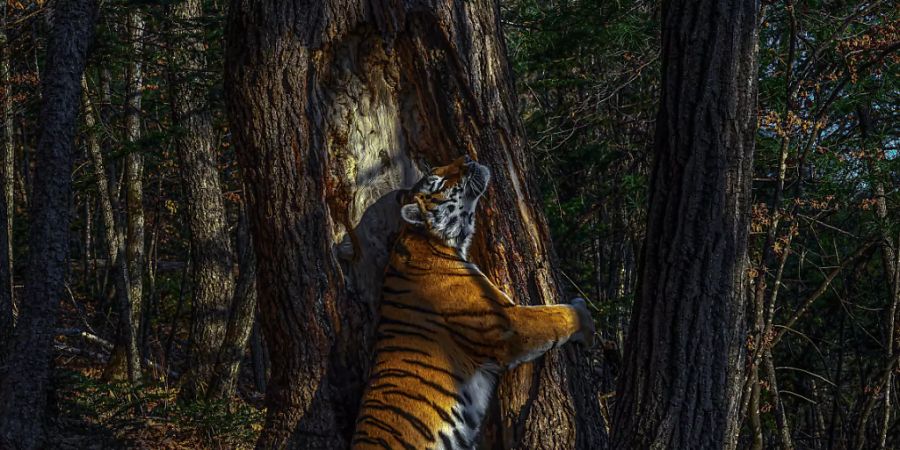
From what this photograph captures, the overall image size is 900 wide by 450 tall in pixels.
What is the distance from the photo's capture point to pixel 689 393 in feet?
11.4

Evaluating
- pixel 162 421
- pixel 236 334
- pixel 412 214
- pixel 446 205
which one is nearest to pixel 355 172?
pixel 412 214

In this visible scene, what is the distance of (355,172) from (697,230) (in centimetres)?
192

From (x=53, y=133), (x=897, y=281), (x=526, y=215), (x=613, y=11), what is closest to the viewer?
(x=526, y=215)

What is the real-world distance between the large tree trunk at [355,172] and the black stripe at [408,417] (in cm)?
29

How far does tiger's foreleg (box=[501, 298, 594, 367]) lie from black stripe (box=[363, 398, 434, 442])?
56cm

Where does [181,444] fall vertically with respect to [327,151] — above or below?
below

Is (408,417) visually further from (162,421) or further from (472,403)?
(162,421)

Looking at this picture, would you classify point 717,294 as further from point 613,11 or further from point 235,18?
point 613,11

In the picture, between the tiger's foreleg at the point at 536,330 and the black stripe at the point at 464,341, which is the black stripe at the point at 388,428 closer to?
the black stripe at the point at 464,341

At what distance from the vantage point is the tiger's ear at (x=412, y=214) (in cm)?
441

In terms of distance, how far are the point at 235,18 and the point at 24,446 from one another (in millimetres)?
3871

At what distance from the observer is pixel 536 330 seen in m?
4.07

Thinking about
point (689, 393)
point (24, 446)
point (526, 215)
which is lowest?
point (24, 446)

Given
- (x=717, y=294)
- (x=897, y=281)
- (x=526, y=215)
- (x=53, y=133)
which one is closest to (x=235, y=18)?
(x=526, y=215)
